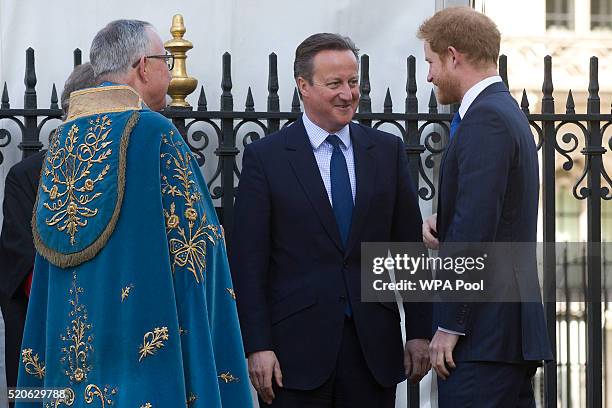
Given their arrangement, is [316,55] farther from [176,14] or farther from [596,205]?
[596,205]

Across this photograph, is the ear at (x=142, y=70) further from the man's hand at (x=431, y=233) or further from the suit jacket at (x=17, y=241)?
the man's hand at (x=431, y=233)

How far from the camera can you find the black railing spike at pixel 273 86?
571 centimetres

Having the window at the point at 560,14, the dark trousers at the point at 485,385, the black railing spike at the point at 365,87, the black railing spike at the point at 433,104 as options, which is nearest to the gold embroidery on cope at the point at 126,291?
the dark trousers at the point at 485,385

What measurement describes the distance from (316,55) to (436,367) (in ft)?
4.11

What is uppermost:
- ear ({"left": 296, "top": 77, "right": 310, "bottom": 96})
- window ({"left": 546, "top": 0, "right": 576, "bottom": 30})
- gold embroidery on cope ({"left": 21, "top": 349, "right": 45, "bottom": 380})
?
window ({"left": 546, "top": 0, "right": 576, "bottom": 30})

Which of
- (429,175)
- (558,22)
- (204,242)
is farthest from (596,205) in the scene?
(558,22)

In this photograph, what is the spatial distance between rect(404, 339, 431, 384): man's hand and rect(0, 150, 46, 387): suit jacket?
4.72 feet

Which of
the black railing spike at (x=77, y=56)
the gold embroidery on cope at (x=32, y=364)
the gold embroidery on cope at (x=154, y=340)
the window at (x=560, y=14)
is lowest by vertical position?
the gold embroidery on cope at (x=32, y=364)

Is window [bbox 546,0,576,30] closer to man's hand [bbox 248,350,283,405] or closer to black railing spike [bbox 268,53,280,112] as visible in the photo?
black railing spike [bbox 268,53,280,112]

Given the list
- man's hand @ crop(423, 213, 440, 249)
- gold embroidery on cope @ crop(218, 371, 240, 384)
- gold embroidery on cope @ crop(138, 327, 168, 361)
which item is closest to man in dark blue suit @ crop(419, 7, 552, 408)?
man's hand @ crop(423, 213, 440, 249)

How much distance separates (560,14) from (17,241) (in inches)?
645

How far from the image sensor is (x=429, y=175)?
5.98m

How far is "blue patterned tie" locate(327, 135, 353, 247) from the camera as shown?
4723mm

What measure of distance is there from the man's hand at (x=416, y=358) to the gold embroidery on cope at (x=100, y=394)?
1338 millimetres
